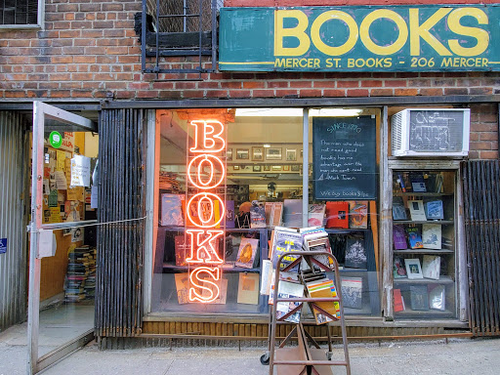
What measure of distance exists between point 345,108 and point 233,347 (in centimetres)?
322

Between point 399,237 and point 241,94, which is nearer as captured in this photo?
point 241,94

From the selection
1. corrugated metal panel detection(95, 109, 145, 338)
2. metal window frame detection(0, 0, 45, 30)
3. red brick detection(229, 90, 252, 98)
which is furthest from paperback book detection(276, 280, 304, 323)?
metal window frame detection(0, 0, 45, 30)

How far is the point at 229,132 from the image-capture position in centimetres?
470

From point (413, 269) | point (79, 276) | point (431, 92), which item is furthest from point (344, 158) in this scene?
point (79, 276)

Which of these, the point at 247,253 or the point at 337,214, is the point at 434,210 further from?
the point at 247,253

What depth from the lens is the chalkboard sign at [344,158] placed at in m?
4.46

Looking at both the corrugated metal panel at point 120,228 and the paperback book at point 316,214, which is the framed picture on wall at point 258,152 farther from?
the corrugated metal panel at point 120,228

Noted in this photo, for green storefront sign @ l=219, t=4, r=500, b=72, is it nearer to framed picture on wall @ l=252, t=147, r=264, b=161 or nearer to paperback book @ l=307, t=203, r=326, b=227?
framed picture on wall @ l=252, t=147, r=264, b=161

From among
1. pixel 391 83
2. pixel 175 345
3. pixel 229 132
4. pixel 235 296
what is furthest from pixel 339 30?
pixel 175 345

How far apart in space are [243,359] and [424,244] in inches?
104

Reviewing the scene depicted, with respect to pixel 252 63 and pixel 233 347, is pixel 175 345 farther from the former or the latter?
pixel 252 63

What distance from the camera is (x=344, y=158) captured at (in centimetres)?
448

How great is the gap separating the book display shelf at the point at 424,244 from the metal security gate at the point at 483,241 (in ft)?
0.66

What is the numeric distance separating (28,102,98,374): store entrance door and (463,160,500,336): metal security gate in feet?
14.7
